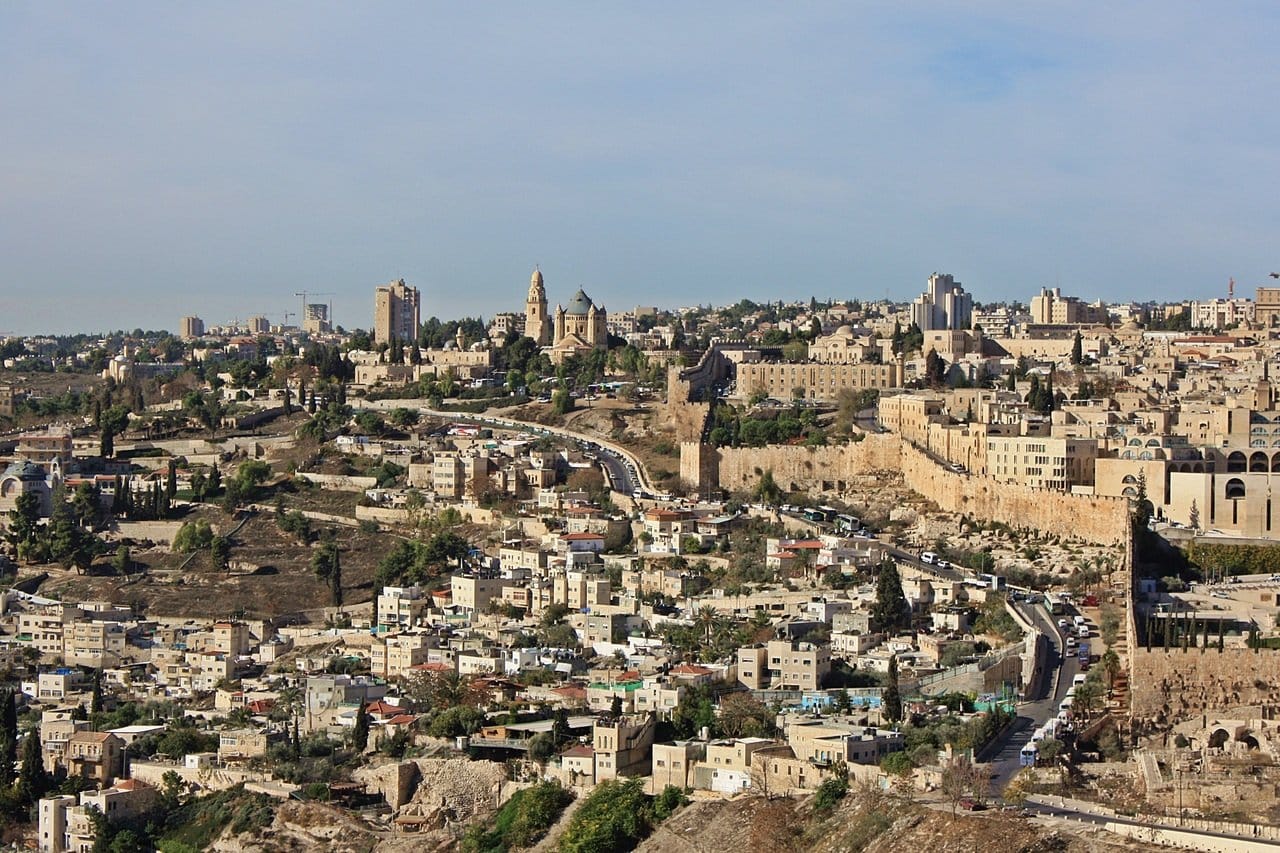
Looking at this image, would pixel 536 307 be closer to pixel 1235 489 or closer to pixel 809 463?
pixel 809 463

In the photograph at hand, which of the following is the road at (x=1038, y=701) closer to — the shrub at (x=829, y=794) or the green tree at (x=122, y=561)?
the shrub at (x=829, y=794)

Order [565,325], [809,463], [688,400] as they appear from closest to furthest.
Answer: [809,463]
[688,400]
[565,325]

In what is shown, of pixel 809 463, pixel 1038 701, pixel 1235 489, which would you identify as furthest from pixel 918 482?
pixel 1038 701

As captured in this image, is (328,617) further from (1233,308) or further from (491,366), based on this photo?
(1233,308)

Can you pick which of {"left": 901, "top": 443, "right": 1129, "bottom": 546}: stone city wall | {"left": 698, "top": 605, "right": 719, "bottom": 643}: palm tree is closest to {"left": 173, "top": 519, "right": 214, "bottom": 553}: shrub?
{"left": 901, "top": 443, "right": 1129, "bottom": 546}: stone city wall

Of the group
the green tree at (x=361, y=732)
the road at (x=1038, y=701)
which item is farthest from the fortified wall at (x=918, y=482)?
the green tree at (x=361, y=732)

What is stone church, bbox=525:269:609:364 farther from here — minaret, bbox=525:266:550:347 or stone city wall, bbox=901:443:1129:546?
stone city wall, bbox=901:443:1129:546
